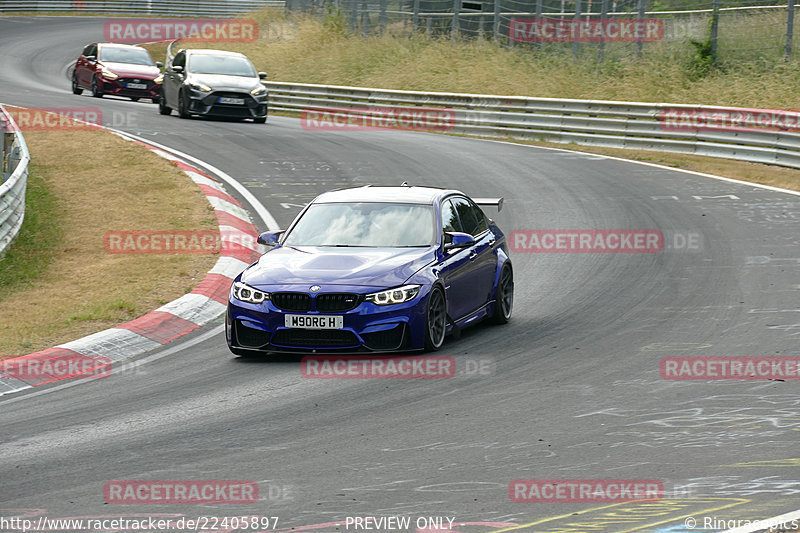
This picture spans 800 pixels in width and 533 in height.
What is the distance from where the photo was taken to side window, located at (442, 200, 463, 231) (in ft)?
38.4

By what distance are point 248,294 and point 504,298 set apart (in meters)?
2.91

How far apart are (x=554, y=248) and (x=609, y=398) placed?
7.46m

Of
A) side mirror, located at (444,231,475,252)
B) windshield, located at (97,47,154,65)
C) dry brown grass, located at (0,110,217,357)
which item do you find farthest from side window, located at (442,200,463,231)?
windshield, located at (97,47,154,65)

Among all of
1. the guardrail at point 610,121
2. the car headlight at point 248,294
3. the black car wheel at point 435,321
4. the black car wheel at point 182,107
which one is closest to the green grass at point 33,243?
the car headlight at point 248,294

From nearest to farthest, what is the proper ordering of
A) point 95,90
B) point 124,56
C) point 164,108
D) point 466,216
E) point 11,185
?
point 466,216 < point 11,185 < point 164,108 < point 95,90 < point 124,56

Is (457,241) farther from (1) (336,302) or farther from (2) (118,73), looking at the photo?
(2) (118,73)

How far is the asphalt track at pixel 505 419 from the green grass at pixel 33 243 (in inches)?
148

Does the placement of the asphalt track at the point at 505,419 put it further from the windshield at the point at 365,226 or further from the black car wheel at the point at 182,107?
the black car wheel at the point at 182,107

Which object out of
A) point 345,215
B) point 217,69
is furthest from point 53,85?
point 345,215

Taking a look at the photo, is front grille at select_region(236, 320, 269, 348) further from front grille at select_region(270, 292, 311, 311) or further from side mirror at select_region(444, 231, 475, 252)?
side mirror at select_region(444, 231, 475, 252)

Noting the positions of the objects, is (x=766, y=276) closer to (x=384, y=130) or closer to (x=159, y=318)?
(x=159, y=318)

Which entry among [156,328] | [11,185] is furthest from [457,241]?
[11,185]

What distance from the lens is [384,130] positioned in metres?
30.6

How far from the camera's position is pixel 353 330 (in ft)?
33.3
